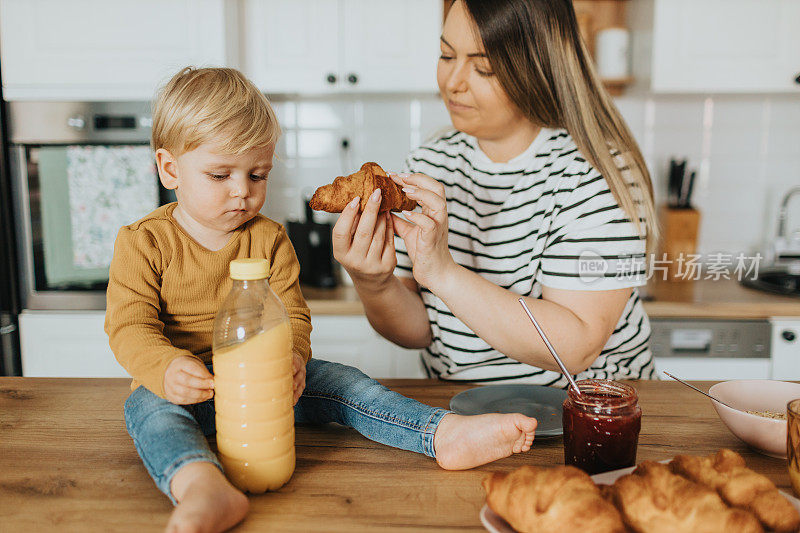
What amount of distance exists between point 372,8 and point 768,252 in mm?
2035

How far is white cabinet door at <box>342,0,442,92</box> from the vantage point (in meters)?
2.49

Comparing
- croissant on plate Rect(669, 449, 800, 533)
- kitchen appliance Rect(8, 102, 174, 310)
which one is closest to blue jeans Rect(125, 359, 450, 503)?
croissant on plate Rect(669, 449, 800, 533)

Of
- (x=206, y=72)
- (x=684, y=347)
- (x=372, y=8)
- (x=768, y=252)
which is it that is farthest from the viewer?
(x=768, y=252)

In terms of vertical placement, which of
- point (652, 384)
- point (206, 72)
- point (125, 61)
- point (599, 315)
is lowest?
point (652, 384)

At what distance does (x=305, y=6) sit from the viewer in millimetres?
2502

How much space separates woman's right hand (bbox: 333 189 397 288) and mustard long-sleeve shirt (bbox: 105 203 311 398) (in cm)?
11

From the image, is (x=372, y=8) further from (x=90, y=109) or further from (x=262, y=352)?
(x=262, y=352)

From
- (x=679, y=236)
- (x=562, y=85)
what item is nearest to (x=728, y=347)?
(x=679, y=236)

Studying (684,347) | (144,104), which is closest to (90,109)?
(144,104)

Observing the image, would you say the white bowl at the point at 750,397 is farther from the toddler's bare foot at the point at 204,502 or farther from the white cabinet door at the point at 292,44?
the white cabinet door at the point at 292,44

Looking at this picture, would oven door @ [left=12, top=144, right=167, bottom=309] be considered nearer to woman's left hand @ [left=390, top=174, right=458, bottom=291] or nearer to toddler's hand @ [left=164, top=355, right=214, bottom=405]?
woman's left hand @ [left=390, top=174, right=458, bottom=291]

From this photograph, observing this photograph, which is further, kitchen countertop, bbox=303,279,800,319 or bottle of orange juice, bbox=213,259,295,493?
kitchen countertop, bbox=303,279,800,319

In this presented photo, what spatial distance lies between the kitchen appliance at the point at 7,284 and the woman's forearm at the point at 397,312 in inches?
67.9

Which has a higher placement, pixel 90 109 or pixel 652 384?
pixel 90 109
